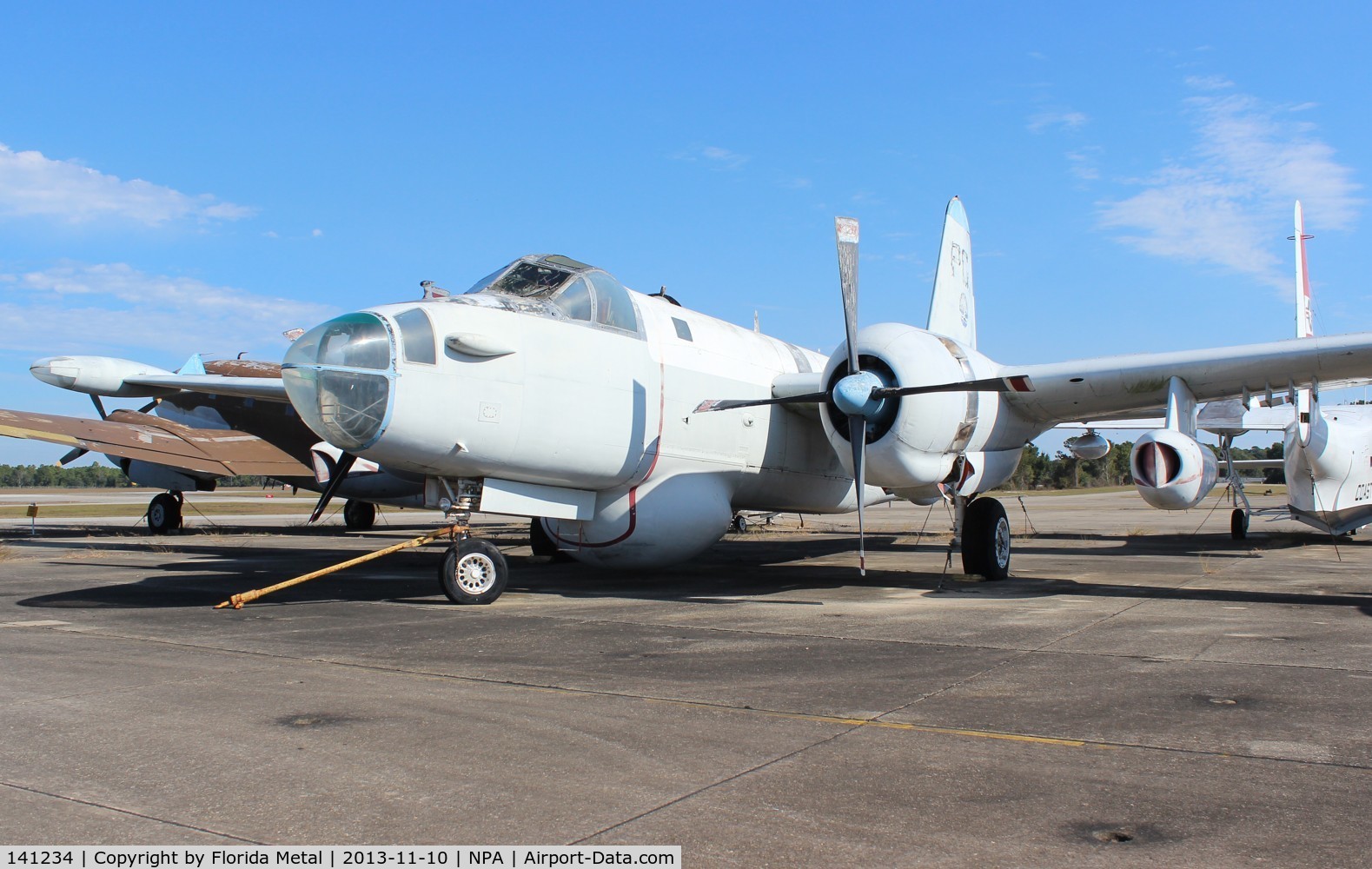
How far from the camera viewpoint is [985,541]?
499 inches

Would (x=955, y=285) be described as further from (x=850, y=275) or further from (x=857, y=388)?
(x=857, y=388)

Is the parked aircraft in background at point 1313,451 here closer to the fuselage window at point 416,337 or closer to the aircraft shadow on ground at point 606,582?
the aircraft shadow on ground at point 606,582

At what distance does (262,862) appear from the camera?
3.19m

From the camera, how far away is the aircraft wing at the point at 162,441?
2217cm

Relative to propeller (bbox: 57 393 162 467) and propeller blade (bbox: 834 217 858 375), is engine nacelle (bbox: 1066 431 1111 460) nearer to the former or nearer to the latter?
propeller blade (bbox: 834 217 858 375)

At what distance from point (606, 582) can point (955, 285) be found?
7.79 metres

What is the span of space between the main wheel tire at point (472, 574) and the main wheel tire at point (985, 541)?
619 centimetres

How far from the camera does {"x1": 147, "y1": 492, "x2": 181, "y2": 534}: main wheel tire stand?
24766mm

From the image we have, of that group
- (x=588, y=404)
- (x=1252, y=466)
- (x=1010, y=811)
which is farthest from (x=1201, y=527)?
(x=1010, y=811)

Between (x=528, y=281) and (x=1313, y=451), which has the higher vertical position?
(x=528, y=281)

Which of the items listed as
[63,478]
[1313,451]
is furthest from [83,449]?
[63,478]

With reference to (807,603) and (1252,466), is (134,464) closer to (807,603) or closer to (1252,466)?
(807,603)

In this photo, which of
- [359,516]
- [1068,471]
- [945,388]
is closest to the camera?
[945,388]

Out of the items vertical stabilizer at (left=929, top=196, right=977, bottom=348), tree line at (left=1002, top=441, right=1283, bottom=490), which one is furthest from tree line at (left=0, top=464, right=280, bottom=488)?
vertical stabilizer at (left=929, top=196, right=977, bottom=348)
